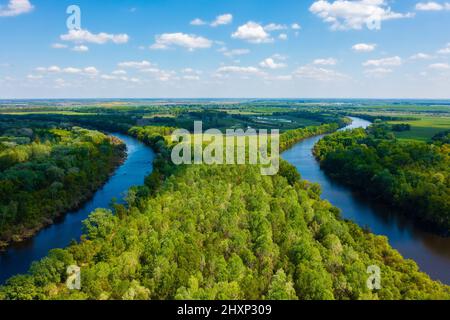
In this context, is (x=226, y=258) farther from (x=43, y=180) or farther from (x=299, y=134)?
(x=299, y=134)

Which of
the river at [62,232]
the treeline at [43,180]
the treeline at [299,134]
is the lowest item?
the river at [62,232]

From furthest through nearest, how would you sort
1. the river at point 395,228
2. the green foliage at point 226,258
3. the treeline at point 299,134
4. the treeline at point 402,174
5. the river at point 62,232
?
the treeline at point 299,134 → the treeline at point 402,174 → the river at point 395,228 → the river at point 62,232 → the green foliage at point 226,258

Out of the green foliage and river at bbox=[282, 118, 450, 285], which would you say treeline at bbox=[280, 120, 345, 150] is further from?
the green foliage

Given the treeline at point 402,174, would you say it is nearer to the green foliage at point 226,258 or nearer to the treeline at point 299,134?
the green foliage at point 226,258
